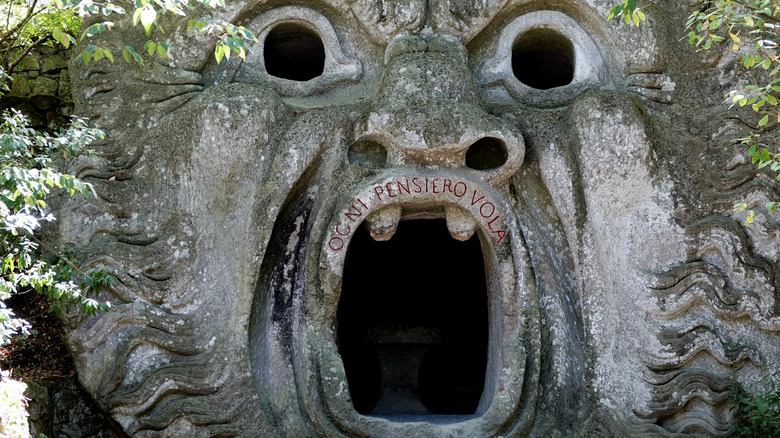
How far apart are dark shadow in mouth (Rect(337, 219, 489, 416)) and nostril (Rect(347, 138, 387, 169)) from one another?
5.95 ft

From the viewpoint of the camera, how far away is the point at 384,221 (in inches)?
250

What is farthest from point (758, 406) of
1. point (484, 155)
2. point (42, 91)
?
point (42, 91)

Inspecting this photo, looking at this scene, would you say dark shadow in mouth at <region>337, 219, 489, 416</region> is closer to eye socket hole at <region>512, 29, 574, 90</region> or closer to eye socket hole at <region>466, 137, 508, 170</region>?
eye socket hole at <region>512, 29, 574, 90</region>

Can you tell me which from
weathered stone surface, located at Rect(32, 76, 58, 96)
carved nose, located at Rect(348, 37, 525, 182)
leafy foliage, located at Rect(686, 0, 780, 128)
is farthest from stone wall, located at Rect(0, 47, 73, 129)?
leafy foliage, located at Rect(686, 0, 780, 128)

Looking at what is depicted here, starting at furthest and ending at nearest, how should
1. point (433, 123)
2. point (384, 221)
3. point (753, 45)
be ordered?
point (753, 45) → point (384, 221) → point (433, 123)

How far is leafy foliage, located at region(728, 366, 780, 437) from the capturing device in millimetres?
5871

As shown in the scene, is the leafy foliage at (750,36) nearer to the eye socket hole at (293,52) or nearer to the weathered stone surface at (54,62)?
the eye socket hole at (293,52)

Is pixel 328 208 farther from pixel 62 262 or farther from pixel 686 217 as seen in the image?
pixel 686 217

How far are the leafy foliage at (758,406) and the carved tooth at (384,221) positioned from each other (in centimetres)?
215

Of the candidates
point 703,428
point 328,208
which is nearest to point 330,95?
point 328,208

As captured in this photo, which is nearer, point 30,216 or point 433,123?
point 30,216

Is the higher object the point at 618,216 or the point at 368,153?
the point at 368,153

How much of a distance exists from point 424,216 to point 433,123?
0.63 m

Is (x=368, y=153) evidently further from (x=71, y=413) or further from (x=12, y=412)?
(x=12, y=412)
